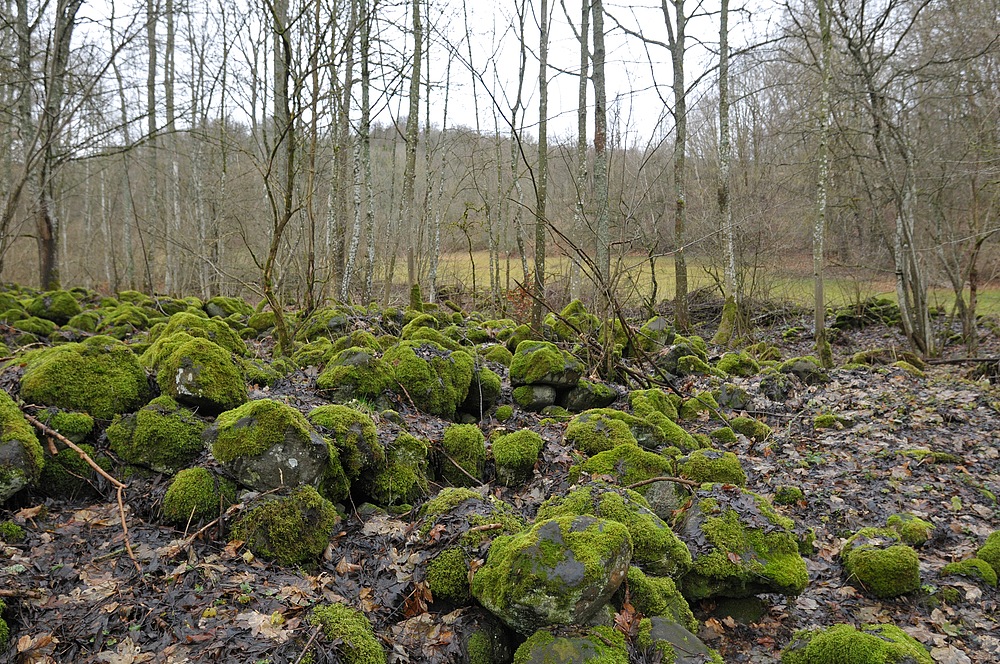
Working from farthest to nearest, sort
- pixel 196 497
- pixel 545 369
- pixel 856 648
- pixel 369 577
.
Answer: pixel 545 369 < pixel 196 497 < pixel 369 577 < pixel 856 648

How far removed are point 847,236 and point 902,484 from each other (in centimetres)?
1682

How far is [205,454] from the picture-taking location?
429cm

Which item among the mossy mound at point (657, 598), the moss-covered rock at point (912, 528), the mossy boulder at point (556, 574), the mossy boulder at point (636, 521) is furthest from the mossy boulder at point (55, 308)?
the moss-covered rock at point (912, 528)

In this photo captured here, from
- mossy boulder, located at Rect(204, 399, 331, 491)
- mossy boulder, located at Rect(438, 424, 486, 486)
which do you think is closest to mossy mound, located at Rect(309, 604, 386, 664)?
mossy boulder, located at Rect(204, 399, 331, 491)

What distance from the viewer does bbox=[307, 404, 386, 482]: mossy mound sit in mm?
4500

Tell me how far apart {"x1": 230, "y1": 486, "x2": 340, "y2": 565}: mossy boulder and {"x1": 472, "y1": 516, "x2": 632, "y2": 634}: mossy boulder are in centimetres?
115

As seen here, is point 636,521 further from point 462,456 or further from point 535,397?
point 535,397

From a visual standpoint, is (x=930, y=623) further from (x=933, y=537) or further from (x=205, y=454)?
(x=205, y=454)

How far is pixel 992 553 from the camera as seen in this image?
15.0ft

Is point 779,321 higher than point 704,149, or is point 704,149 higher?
point 704,149

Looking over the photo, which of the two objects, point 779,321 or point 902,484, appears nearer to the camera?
point 902,484

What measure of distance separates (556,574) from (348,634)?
43.4 inches

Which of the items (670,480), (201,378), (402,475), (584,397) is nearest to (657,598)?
(670,480)

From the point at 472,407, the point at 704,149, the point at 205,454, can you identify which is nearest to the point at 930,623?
the point at 472,407
